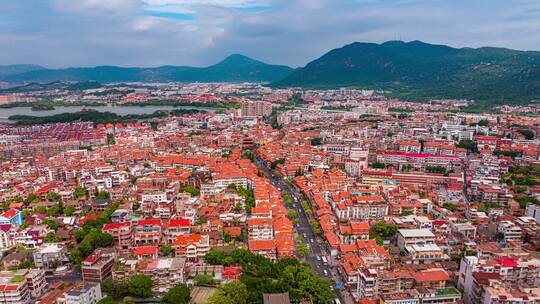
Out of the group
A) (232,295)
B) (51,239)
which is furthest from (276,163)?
(232,295)

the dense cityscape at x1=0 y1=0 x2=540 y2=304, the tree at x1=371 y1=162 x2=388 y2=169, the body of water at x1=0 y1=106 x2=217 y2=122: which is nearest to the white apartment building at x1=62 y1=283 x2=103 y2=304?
the dense cityscape at x1=0 y1=0 x2=540 y2=304

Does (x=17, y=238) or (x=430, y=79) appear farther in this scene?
(x=430, y=79)

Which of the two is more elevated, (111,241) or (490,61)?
(490,61)

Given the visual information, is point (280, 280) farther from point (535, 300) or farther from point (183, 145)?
point (183, 145)

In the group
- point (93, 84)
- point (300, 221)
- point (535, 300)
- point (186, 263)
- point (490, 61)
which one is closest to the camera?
point (535, 300)

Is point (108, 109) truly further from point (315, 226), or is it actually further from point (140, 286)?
point (140, 286)

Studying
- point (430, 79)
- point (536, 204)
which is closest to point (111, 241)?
point (536, 204)

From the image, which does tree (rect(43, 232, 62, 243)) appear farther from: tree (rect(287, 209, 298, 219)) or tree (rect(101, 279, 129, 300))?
tree (rect(287, 209, 298, 219))
